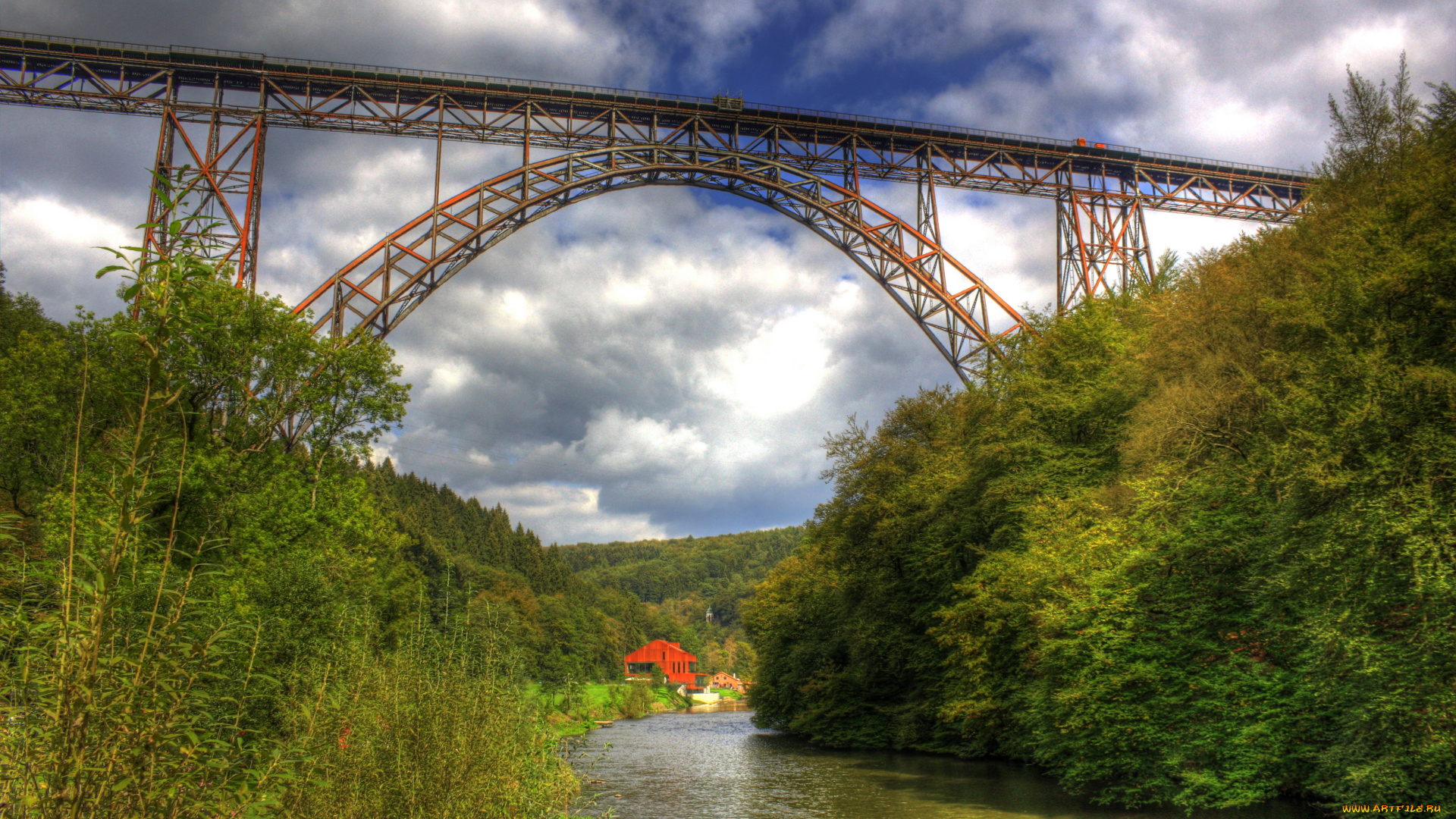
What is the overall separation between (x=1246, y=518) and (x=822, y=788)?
1221 centimetres

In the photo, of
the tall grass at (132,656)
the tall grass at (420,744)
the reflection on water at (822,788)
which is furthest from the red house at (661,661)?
the tall grass at (132,656)

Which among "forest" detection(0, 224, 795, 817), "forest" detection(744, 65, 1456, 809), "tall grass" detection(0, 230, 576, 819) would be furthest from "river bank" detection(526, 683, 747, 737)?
"forest" detection(744, 65, 1456, 809)

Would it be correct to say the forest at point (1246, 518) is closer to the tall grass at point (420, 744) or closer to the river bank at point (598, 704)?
the river bank at point (598, 704)

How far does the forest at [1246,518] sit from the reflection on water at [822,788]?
0.81 m

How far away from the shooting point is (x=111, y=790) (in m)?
2.73

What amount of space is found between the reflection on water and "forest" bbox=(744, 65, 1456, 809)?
31.7 inches

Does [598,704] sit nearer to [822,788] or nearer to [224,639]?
[822,788]

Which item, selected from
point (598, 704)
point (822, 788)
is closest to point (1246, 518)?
point (822, 788)

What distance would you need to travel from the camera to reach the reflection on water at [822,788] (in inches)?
661

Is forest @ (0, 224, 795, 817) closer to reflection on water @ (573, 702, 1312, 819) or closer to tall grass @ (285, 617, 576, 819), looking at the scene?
tall grass @ (285, 617, 576, 819)

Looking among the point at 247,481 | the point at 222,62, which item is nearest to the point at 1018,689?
the point at 247,481

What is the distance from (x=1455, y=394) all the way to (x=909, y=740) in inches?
881

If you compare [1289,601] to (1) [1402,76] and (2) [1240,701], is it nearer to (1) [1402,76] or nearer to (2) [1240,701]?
(2) [1240,701]

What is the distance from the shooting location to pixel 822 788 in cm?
2158
